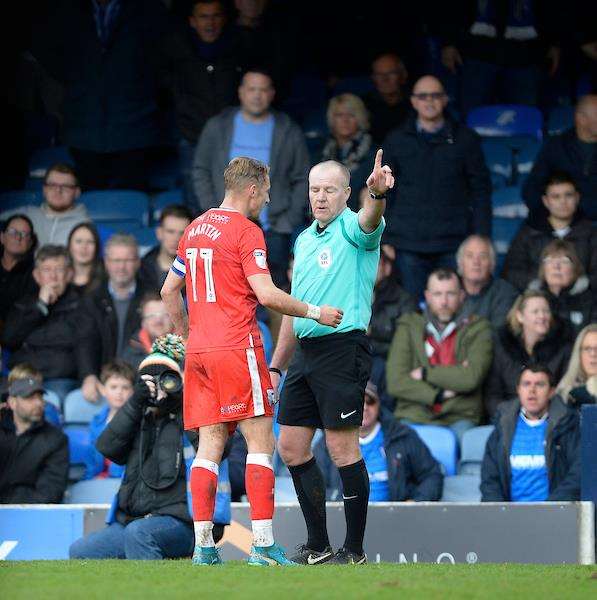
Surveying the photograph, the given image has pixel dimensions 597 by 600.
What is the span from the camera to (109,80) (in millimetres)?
13188

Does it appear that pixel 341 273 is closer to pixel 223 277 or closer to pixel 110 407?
pixel 223 277

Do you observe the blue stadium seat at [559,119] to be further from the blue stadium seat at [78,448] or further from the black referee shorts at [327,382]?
the black referee shorts at [327,382]

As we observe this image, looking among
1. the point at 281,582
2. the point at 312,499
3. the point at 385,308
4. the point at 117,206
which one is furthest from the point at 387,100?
the point at 281,582

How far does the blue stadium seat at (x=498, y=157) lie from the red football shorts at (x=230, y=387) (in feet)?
22.8

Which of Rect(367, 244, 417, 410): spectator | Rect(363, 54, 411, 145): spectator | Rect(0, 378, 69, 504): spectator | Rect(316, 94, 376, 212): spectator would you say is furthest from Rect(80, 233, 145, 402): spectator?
Rect(363, 54, 411, 145): spectator

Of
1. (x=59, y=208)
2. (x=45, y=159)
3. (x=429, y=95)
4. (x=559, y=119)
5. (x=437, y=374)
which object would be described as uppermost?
(x=559, y=119)

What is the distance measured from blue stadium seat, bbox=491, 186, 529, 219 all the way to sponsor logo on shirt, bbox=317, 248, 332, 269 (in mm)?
6098

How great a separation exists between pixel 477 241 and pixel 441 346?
2.94 ft

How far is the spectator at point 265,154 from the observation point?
39.4ft

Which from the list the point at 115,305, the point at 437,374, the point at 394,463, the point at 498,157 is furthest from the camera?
the point at 498,157

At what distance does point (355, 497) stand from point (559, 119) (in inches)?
290

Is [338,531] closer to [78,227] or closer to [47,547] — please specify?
[47,547]

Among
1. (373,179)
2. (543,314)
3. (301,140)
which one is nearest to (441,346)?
(543,314)

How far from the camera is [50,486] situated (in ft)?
32.6
